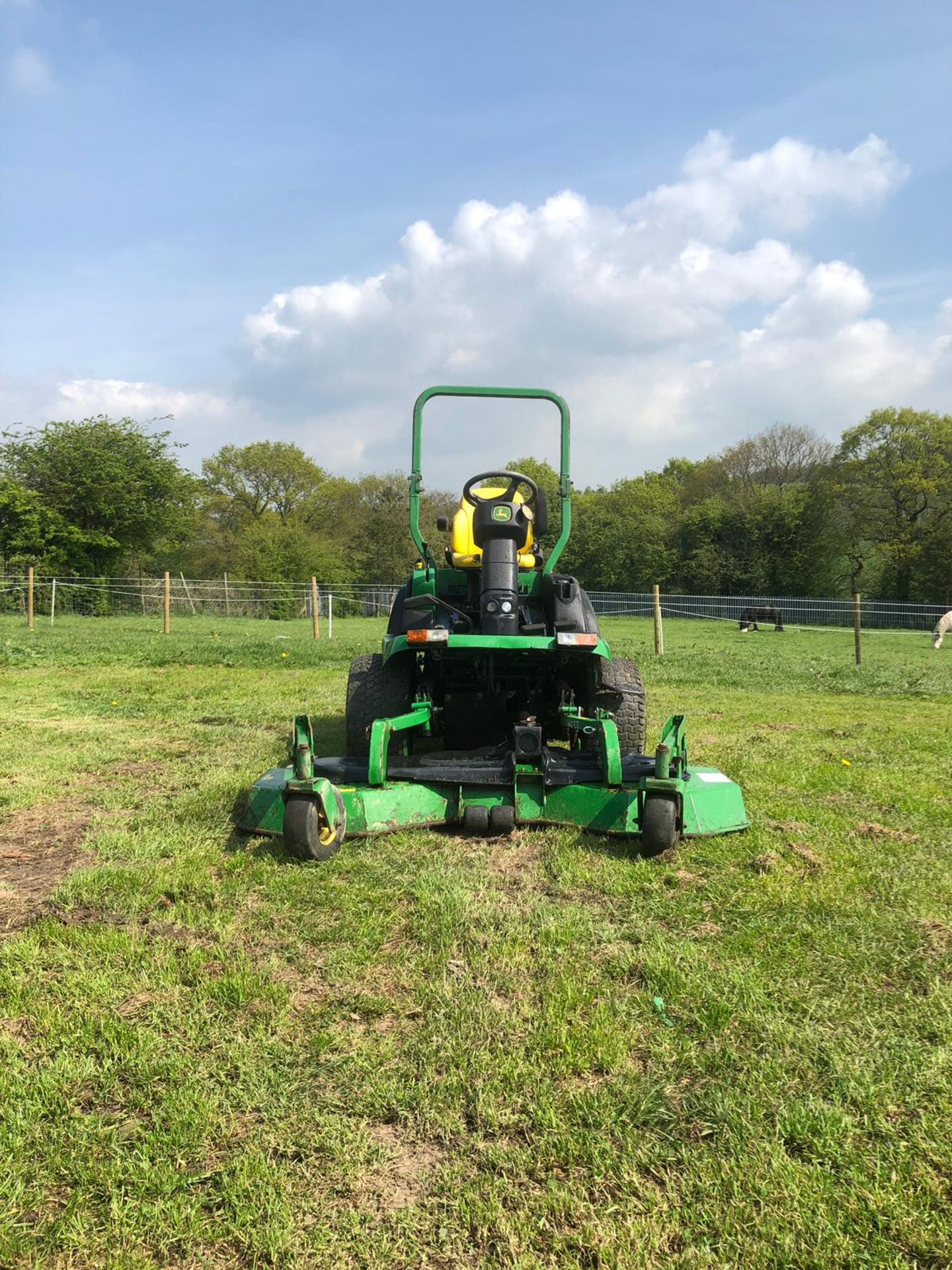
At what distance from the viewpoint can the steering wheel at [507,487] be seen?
495 cm

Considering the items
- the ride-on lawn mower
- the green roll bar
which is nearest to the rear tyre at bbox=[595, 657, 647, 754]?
the ride-on lawn mower

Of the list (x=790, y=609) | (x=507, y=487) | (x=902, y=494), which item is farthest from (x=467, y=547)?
(x=902, y=494)

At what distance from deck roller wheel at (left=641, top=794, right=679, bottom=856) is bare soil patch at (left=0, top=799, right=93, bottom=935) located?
233 cm

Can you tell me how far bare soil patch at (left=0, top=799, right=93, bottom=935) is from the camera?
326 cm

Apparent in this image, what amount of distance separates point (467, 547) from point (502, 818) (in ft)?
6.76

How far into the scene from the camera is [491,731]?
5043 mm

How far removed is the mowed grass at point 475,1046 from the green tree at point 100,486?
3102 cm

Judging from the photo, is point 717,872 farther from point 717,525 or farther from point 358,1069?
point 717,525

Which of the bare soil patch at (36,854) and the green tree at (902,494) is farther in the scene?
the green tree at (902,494)

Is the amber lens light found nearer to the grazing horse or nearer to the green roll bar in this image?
the green roll bar

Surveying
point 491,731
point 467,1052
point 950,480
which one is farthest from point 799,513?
point 467,1052

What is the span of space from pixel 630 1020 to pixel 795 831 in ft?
7.04

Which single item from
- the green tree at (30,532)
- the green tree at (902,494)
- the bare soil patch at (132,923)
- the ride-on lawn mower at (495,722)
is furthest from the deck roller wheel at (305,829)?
the green tree at (902,494)

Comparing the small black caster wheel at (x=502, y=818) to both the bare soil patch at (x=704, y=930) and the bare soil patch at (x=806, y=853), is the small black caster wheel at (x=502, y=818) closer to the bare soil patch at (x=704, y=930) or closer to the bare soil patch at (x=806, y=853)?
the bare soil patch at (x=704, y=930)
